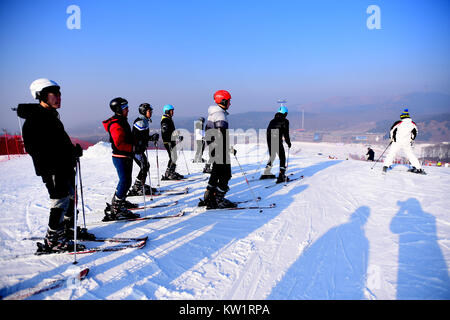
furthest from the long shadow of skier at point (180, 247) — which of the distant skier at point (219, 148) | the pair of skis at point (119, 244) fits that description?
the distant skier at point (219, 148)

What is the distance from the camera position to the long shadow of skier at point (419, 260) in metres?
2.39

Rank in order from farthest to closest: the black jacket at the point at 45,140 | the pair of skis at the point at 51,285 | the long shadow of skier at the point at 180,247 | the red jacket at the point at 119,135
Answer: the red jacket at the point at 119,135, the black jacket at the point at 45,140, the long shadow of skier at the point at 180,247, the pair of skis at the point at 51,285

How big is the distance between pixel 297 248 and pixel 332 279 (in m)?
0.74

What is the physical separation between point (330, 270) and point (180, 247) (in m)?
2.12

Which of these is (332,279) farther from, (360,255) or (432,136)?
(432,136)

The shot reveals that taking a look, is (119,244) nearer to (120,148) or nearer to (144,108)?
(120,148)

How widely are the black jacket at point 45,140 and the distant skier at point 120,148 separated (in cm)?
95

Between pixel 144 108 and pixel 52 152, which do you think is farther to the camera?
pixel 144 108

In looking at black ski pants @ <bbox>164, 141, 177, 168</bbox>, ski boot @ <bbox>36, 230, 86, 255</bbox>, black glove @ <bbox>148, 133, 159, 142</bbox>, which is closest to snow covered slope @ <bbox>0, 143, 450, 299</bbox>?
ski boot @ <bbox>36, 230, 86, 255</bbox>

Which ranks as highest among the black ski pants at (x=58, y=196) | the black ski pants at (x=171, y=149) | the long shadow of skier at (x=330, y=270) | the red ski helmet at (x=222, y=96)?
the red ski helmet at (x=222, y=96)

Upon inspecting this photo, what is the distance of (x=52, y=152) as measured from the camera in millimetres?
2898

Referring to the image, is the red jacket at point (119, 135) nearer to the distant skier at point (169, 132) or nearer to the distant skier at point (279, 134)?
the distant skier at point (169, 132)

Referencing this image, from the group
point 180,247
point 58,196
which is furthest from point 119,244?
point 58,196

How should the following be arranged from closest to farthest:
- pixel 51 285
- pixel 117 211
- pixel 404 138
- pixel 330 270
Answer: pixel 51 285 → pixel 330 270 → pixel 117 211 → pixel 404 138
